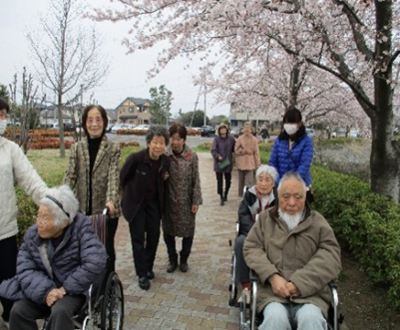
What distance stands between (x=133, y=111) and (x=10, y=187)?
269 feet

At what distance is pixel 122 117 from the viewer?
81562 mm

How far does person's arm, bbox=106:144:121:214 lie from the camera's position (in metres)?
3.23

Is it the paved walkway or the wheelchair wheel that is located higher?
the wheelchair wheel

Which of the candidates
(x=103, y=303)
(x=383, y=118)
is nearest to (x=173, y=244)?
(x=103, y=303)

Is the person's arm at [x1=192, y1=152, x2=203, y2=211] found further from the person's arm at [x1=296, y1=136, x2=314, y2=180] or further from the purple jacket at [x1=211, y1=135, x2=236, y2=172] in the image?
the purple jacket at [x1=211, y1=135, x2=236, y2=172]

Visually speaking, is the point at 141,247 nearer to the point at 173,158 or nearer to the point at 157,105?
the point at 173,158

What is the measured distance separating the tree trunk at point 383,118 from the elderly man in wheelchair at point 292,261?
2428 mm

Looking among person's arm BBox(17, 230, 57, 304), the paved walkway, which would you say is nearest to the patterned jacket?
person's arm BBox(17, 230, 57, 304)

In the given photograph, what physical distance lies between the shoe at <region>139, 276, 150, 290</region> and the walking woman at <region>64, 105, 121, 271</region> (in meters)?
0.77

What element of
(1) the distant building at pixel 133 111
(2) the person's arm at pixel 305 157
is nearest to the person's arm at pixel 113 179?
(2) the person's arm at pixel 305 157

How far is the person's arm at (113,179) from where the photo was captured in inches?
127

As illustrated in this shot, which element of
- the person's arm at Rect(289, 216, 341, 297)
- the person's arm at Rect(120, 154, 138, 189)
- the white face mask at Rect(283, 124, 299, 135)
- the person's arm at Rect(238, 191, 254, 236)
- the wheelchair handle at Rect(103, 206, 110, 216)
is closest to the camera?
the person's arm at Rect(289, 216, 341, 297)

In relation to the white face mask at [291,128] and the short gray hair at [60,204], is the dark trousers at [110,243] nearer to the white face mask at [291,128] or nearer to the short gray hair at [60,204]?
the short gray hair at [60,204]

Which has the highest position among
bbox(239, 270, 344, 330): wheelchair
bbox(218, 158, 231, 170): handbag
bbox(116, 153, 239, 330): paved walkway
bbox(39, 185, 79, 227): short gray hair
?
bbox(39, 185, 79, 227): short gray hair
